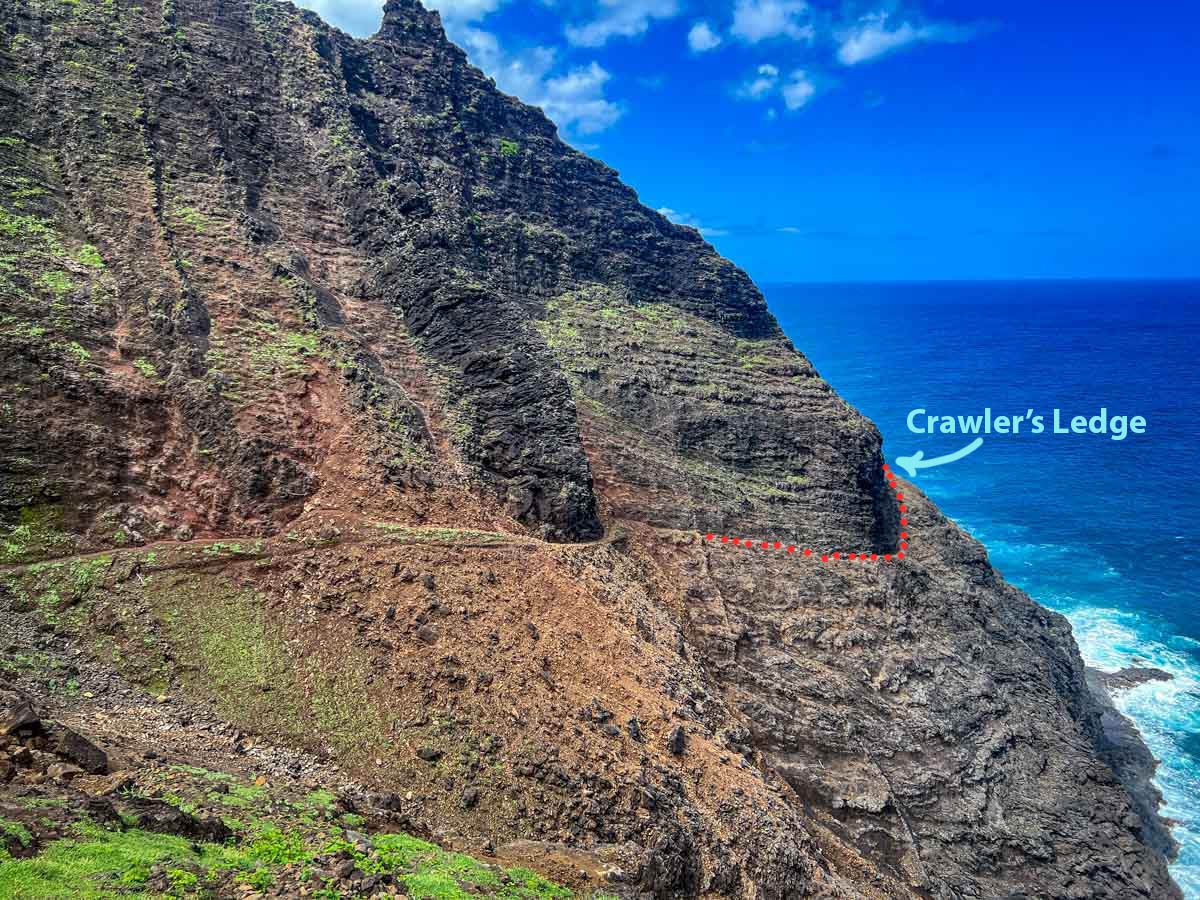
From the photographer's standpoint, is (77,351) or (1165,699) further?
(1165,699)

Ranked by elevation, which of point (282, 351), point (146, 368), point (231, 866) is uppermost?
point (282, 351)

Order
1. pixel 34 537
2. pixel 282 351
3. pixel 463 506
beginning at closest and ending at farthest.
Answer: pixel 34 537
pixel 463 506
pixel 282 351

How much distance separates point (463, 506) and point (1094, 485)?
3099 inches

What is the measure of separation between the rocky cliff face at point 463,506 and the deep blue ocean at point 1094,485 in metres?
11.3

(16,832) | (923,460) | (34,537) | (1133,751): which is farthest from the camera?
(923,460)

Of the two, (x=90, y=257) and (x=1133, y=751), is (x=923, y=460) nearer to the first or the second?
(x=1133, y=751)

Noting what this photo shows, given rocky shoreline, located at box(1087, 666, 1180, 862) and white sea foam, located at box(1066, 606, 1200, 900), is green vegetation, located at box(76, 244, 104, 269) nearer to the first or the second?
rocky shoreline, located at box(1087, 666, 1180, 862)

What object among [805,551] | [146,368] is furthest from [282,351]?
[805,551]

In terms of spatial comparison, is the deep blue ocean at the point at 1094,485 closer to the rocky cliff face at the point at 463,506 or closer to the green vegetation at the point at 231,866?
the rocky cliff face at the point at 463,506

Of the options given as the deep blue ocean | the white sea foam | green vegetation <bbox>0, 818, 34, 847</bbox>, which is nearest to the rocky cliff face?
the white sea foam

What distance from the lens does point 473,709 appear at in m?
22.0

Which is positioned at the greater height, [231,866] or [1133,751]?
[1133,751]

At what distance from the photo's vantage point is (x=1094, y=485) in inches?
3231

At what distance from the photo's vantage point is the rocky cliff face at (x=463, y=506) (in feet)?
70.8
